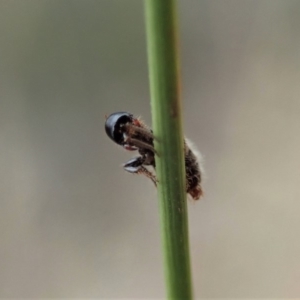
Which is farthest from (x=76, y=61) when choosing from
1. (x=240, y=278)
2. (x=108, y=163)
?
(x=240, y=278)

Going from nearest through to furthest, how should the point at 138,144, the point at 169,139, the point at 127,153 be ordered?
1. the point at 169,139
2. the point at 138,144
3. the point at 127,153

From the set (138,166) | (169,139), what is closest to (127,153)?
(138,166)

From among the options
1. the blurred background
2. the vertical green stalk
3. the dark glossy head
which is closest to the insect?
the dark glossy head

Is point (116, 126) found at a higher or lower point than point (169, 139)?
higher

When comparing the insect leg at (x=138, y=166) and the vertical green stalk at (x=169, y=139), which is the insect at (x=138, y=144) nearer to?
the insect leg at (x=138, y=166)

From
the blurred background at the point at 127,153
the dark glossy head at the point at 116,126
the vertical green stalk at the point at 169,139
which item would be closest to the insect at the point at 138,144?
the dark glossy head at the point at 116,126

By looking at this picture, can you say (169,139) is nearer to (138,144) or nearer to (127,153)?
(138,144)

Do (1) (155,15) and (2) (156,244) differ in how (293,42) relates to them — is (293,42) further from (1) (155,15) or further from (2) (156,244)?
(1) (155,15)
